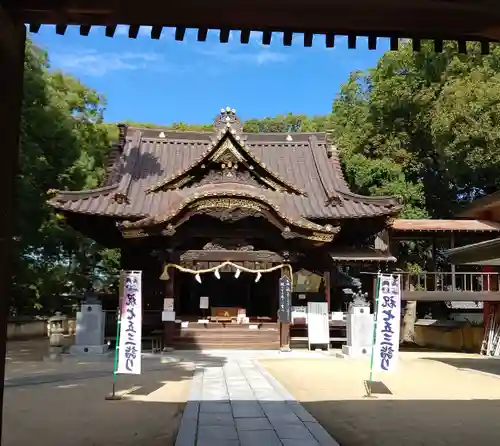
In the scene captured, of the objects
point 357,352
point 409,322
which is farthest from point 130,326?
point 409,322

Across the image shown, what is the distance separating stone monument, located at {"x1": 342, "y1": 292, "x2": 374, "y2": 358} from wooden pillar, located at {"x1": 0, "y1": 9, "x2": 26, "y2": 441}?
12521 mm

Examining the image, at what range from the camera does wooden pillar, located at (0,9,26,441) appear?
3.48 m

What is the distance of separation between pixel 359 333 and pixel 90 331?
7.26m

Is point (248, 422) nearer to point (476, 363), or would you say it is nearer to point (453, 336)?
point (476, 363)

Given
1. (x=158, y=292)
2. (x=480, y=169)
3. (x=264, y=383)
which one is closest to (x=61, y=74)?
(x=158, y=292)

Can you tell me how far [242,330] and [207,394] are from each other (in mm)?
8765

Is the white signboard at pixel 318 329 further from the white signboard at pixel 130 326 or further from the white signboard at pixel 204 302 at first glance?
the white signboard at pixel 130 326

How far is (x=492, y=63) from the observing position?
23875mm

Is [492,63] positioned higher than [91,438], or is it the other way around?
[492,63]

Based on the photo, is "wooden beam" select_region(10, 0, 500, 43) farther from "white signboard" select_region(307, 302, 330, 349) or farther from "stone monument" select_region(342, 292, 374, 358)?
"white signboard" select_region(307, 302, 330, 349)

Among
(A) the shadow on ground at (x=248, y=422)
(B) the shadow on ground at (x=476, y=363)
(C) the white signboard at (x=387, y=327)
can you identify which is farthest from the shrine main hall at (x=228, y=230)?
(A) the shadow on ground at (x=248, y=422)

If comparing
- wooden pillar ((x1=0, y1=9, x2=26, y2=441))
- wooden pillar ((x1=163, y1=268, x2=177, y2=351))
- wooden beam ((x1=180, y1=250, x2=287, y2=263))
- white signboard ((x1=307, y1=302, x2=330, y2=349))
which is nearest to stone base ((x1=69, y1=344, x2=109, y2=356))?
wooden pillar ((x1=163, y1=268, x2=177, y2=351))

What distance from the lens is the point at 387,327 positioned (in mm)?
8922

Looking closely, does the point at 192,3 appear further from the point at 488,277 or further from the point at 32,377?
the point at 488,277
